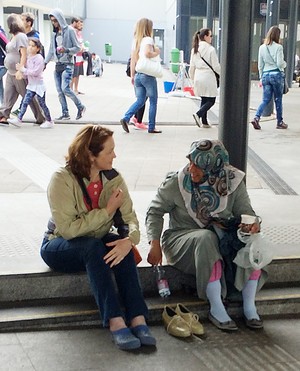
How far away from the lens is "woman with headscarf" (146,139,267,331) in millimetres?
3246

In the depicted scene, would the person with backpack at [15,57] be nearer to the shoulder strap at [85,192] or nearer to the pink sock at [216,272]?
the shoulder strap at [85,192]

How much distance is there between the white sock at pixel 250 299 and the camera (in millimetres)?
3307

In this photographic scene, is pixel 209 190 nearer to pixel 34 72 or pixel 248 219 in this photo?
pixel 248 219

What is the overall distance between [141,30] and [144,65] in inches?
23.2

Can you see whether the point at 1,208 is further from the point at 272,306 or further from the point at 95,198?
the point at 272,306

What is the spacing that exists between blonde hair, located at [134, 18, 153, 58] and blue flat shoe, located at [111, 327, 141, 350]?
5.92 metres

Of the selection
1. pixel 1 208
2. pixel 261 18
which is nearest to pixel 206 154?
pixel 1 208

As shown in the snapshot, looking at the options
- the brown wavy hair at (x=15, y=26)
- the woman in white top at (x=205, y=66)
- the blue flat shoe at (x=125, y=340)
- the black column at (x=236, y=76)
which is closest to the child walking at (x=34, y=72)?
the brown wavy hair at (x=15, y=26)

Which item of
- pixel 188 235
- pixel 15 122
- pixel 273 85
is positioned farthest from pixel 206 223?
pixel 273 85

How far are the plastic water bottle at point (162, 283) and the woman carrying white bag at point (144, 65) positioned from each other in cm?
502

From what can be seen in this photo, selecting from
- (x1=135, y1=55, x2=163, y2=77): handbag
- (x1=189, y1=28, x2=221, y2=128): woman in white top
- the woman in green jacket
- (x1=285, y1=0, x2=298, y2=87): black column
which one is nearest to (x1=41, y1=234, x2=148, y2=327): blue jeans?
the woman in green jacket

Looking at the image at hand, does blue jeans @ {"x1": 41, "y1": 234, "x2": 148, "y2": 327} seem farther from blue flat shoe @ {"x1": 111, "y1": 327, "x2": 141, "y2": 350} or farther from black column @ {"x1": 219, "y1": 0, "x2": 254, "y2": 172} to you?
black column @ {"x1": 219, "y1": 0, "x2": 254, "y2": 172}

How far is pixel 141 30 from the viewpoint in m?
8.24

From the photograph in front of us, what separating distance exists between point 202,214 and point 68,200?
801 millimetres
